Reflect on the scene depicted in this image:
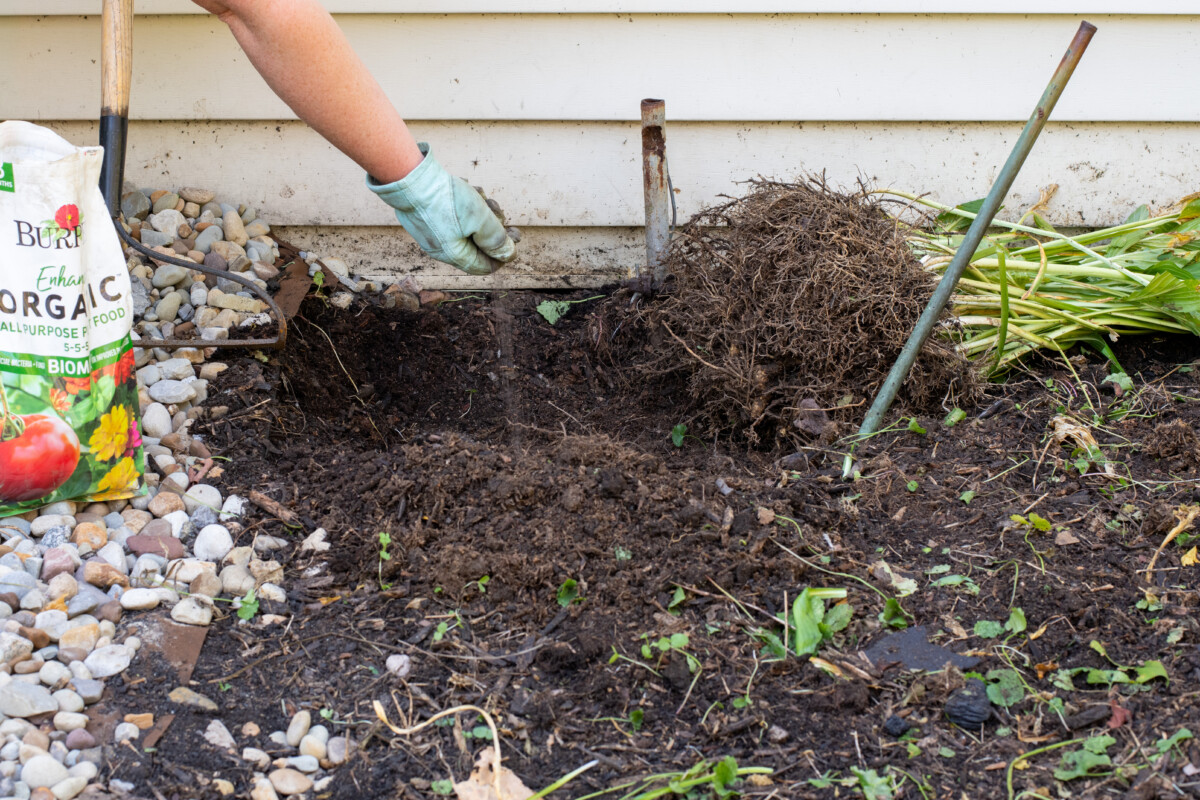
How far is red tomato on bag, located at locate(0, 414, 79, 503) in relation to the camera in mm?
1724

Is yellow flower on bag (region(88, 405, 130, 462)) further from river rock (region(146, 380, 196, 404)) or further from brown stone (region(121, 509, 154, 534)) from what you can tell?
river rock (region(146, 380, 196, 404))

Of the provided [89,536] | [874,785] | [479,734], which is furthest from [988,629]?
[89,536]

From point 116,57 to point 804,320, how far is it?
1.67m

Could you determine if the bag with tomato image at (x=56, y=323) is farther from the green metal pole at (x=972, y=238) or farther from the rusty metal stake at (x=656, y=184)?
the green metal pole at (x=972, y=238)

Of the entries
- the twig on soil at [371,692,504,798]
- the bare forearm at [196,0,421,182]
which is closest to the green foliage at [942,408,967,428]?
the twig on soil at [371,692,504,798]

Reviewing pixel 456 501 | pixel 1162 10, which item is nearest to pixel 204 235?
pixel 456 501

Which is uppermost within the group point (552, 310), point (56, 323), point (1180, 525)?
point (56, 323)

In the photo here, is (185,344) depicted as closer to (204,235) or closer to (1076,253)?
(204,235)

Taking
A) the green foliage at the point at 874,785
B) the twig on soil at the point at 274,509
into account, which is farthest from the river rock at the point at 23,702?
the green foliage at the point at 874,785

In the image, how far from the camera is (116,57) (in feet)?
6.66

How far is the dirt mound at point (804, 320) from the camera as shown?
2.14m

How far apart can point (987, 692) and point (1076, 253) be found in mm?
1582

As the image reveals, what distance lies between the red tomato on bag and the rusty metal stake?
4.91ft

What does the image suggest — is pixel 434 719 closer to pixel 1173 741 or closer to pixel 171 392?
pixel 1173 741
